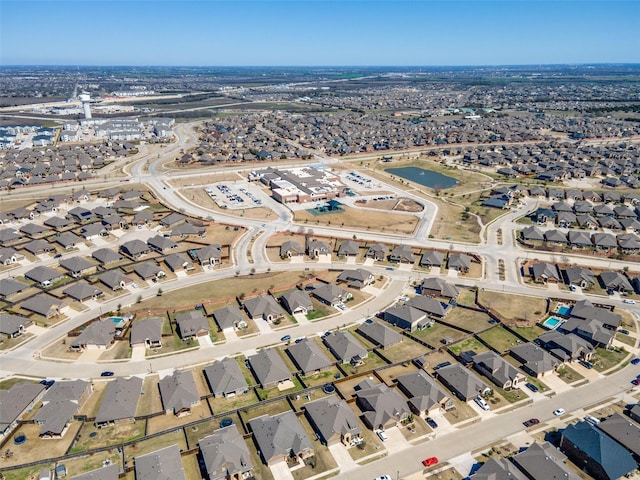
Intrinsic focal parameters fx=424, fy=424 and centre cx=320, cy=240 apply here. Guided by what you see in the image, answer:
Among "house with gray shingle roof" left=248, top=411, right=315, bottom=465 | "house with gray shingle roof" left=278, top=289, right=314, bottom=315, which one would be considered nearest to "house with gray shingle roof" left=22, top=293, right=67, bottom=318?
"house with gray shingle roof" left=278, top=289, right=314, bottom=315

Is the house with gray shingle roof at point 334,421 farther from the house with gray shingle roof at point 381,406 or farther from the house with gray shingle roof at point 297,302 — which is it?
the house with gray shingle roof at point 297,302

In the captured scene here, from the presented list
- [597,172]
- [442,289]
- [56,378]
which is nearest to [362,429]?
[442,289]

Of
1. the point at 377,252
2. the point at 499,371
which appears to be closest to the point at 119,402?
the point at 499,371

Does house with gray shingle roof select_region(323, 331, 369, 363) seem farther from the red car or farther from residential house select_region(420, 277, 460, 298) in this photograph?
residential house select_region(420, 277, 460, 298)

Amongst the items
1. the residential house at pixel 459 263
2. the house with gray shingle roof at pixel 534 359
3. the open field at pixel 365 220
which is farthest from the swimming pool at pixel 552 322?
the open field at pixel 365 220

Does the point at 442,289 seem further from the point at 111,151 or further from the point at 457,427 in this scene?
the point at 111,151

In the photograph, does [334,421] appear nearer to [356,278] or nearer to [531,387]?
[531,387]
